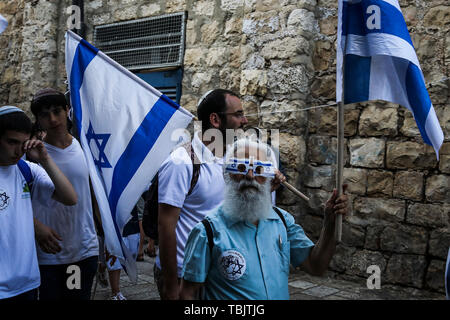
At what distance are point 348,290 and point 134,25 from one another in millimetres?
4986

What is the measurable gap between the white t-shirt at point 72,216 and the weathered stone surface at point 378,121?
3.26 m

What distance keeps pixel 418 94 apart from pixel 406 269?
272 centimetres

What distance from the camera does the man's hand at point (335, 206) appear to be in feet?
6.21

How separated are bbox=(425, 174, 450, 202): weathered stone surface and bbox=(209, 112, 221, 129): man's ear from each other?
2813 mm

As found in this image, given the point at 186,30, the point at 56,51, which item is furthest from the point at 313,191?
the point at 56,51

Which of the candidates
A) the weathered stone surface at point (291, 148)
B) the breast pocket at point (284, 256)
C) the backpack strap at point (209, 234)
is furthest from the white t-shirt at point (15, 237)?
the weathered stone surface at point (291, 148)

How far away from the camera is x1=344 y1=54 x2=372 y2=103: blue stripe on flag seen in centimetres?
235

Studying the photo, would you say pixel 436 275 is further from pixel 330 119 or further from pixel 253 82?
pixel 253 82

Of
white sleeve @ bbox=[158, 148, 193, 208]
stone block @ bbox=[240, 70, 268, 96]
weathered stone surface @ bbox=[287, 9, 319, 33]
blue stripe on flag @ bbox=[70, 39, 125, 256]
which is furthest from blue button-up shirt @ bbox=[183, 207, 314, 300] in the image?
weathered stone surface @ bbox=[287, 9, 319, 33]

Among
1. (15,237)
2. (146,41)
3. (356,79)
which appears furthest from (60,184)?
(146,41)

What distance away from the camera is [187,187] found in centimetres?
229

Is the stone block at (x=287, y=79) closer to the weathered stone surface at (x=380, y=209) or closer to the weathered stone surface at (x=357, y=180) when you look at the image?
the weathered stone surface at (x=357, y=180)

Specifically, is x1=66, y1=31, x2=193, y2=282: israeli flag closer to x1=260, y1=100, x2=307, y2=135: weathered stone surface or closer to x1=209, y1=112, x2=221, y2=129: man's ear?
x1=209, y1=112, x2=221, y2=129: man's ear
